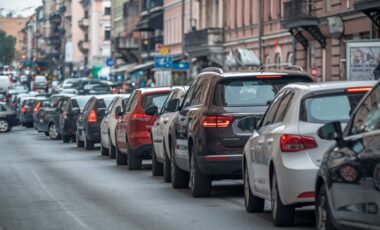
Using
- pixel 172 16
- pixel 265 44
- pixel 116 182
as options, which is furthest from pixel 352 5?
pixel 172 16

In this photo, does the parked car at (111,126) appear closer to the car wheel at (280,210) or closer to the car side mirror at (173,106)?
the car side mirror at (173,106)

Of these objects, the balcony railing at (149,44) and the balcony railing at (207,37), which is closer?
the balcony railing at (207,37)

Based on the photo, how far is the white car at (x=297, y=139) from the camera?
13008mm

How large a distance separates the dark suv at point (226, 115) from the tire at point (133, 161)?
7575 millimetres

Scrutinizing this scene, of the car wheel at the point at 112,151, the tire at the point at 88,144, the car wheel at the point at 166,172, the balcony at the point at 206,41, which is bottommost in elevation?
the tire at the point at 88,144

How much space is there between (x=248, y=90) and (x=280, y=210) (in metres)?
4.03

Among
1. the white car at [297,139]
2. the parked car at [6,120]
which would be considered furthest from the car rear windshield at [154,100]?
the parked car at [6,120]

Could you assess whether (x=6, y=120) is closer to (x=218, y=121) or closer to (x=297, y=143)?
(x=218, y=121)

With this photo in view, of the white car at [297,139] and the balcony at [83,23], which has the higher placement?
the balcony at [83,23]

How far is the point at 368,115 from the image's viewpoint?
1012 cm

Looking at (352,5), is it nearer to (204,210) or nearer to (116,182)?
(116,182)

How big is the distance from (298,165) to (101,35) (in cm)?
13023

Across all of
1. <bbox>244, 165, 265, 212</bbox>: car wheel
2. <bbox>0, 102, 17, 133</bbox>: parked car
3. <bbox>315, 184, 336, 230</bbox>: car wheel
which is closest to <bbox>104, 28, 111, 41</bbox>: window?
<bbox>0, 102, 17, 133</bbox>: parked car

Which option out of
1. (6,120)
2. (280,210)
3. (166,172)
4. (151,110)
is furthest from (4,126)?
(280,210)
